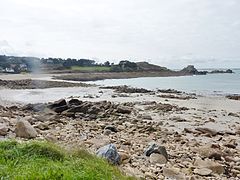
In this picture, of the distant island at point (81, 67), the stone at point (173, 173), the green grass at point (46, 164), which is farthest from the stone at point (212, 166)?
the distant island at point (81, 67)

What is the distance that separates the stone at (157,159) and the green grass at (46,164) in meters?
1.99

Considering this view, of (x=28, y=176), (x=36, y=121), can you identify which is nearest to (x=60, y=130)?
(x=36, y=121)

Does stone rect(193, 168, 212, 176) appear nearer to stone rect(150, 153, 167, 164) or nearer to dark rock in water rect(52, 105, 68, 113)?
stone rect(150, 153, 167, 164)

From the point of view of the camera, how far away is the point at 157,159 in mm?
8445

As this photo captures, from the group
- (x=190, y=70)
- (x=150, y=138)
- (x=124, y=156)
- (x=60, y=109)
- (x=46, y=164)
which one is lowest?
(x=150, y=138)

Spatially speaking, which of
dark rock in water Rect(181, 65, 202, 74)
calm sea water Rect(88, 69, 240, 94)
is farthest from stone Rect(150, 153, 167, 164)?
dark rock in water Rect(181, 65, 202, 74)

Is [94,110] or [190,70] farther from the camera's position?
[190,70]

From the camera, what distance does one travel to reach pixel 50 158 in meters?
6.45

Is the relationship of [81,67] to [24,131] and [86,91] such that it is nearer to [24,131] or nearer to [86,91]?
[86,91]

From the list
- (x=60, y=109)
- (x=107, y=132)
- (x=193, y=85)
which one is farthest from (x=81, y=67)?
(x=107, y=132)

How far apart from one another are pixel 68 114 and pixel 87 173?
1195 cm

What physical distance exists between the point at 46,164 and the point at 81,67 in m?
114

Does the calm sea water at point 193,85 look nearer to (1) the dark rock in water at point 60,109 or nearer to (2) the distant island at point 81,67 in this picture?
(2) the distant island at point 81,67

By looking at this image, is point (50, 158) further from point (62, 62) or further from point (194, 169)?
point (62, 62)
